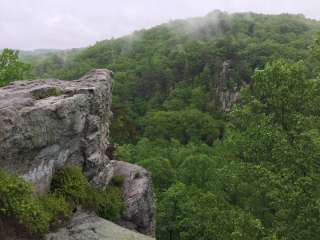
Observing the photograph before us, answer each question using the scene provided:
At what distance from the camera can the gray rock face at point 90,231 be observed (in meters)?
19.0

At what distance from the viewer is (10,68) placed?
4381 cm

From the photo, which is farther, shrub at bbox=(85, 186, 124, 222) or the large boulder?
the large boulder

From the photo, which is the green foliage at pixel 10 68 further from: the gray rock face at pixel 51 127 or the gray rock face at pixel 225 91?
the gray rock face at pixel 225 91

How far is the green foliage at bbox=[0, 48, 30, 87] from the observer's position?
142 ft

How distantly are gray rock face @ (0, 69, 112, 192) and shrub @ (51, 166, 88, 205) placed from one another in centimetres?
40

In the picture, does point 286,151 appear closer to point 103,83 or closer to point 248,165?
point 248,165

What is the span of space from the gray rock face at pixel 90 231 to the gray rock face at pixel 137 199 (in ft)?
10.5

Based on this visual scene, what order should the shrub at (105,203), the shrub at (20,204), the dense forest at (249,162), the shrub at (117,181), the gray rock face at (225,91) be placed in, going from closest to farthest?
the shrub at (20,204) < the shrub at (105,203) < the shrub at (117,181) < the dense forest at (249,162) < the gray rock face at (225,91)

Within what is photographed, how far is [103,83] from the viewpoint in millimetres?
25656

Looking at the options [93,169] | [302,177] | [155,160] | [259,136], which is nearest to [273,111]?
[259,136]

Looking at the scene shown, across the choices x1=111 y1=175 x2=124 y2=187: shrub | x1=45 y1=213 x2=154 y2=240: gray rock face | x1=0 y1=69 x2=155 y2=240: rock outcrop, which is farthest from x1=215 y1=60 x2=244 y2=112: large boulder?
x1=45 y1=213 x2=154 y2=240: gray rock face

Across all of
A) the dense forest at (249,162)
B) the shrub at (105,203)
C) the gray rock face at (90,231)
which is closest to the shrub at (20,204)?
the gray rock face at (90,231)

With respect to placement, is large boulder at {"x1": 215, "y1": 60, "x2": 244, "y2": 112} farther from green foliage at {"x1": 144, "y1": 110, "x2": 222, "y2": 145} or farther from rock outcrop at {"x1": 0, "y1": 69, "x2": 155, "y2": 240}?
rock outcrop at {"x1": 0, "y1": 69, "x2": 155, "y2": 240}

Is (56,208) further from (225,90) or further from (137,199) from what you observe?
(225,90)
